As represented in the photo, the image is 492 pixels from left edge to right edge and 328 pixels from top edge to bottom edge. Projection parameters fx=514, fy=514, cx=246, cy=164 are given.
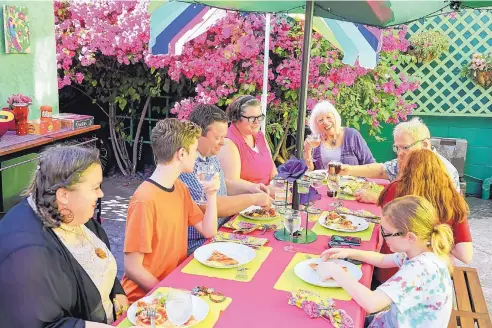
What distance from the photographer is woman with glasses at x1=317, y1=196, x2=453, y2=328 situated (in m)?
1.81

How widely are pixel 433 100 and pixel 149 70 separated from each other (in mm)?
3581

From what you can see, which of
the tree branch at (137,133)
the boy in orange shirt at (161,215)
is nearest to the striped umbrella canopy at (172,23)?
the tree branch at (137,133)

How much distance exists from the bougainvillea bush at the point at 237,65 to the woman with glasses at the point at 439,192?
3.33 meters

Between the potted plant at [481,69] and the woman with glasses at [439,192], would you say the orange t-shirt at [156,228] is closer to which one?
the woman with glasses at [439,192]

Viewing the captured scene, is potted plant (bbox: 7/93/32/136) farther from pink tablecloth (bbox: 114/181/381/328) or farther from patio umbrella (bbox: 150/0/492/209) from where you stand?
pink tablecloth (bbox: 114/181/381/328)

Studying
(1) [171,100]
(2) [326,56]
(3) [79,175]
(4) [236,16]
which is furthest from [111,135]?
(3) [79,175]

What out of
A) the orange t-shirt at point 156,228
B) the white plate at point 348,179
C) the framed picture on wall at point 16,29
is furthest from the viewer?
the framed picture on wall at point 16,29

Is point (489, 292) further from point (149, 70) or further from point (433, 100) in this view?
point (149, 70)

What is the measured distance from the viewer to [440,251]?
75.4 inches

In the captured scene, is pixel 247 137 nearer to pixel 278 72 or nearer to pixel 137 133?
pixel 278 72

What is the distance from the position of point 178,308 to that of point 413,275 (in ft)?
2.74

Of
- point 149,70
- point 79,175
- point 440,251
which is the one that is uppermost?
point 149,70

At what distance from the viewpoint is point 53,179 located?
64.7 inches

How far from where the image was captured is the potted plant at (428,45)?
6.18 m
